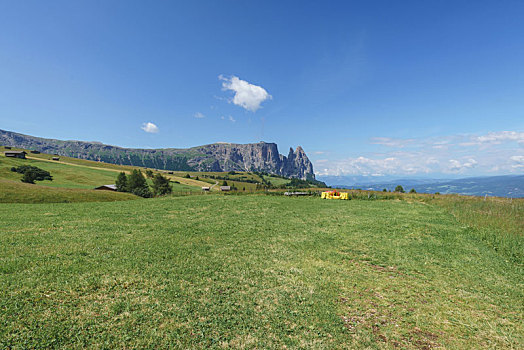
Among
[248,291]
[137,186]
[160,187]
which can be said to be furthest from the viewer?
[160,187]

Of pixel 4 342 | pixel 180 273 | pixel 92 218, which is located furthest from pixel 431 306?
pixel 92 218

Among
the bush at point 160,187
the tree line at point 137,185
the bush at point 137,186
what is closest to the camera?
the bush at point 137,186

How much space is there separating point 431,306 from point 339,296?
2.92m

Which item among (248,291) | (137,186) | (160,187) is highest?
(248,291)

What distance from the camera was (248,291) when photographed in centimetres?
734

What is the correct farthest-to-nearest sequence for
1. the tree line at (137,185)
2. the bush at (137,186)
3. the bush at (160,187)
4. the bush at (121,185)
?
1. the bush at (160,187)
2. the bush at (121,185)
3. the tree line at (137,185)
4. the bush at (137,186)

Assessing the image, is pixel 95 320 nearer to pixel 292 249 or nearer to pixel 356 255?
pixel 292 249

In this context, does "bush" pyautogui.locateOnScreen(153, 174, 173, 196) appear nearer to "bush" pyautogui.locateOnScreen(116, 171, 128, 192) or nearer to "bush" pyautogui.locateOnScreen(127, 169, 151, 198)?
"bush" pyautogui.locateOnScreen(127, 169, 151, 198)

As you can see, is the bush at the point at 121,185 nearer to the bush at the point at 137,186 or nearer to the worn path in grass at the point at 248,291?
the bush at the point at 137,186

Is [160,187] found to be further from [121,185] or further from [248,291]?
[248,291]

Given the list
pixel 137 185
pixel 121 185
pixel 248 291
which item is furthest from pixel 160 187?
pixel 248 291

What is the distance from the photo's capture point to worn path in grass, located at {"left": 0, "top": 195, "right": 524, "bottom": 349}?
5.23m

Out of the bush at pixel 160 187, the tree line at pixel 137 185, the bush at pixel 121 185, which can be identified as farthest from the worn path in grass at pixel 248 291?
the bush at pixel 160 187

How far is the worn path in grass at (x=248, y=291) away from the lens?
17.2 ft
